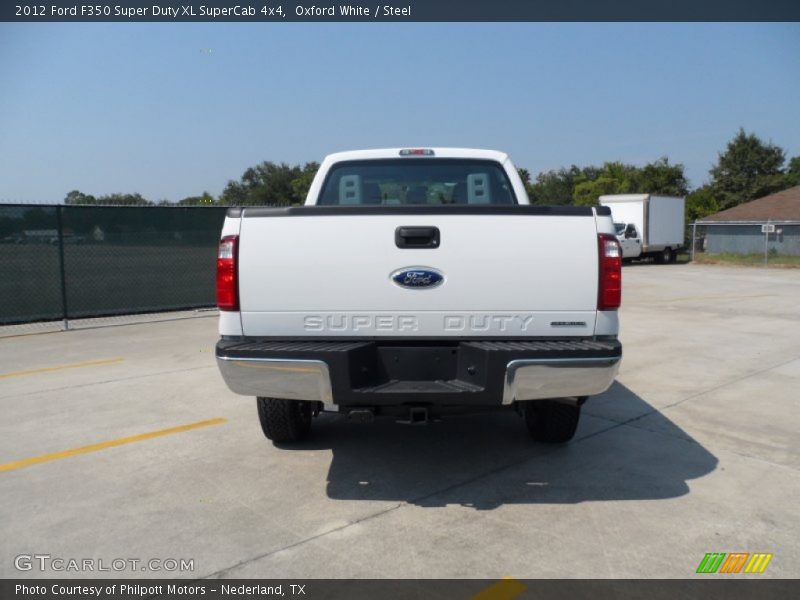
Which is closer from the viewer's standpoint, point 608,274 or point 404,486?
point 608,274

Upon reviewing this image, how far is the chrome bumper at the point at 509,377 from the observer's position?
3451 mm

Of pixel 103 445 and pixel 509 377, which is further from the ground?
pixel 509 377

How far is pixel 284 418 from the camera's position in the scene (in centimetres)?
463

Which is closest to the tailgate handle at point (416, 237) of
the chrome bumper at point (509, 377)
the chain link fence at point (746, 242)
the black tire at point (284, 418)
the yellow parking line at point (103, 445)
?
the chrome bumper at point (509, 377)

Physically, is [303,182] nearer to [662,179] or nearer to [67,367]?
[662,179]

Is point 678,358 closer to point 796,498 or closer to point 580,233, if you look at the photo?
point 796,498

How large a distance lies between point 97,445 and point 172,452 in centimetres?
67

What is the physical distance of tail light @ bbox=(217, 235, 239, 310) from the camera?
3.60 meters

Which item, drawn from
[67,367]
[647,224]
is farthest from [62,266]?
[647,224]

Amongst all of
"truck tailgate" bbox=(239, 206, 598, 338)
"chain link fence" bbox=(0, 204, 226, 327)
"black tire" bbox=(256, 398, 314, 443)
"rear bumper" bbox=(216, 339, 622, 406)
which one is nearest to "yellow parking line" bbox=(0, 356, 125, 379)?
"chain link fence" bbox=(0, 204, 226, 327)

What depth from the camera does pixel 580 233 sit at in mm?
3559
